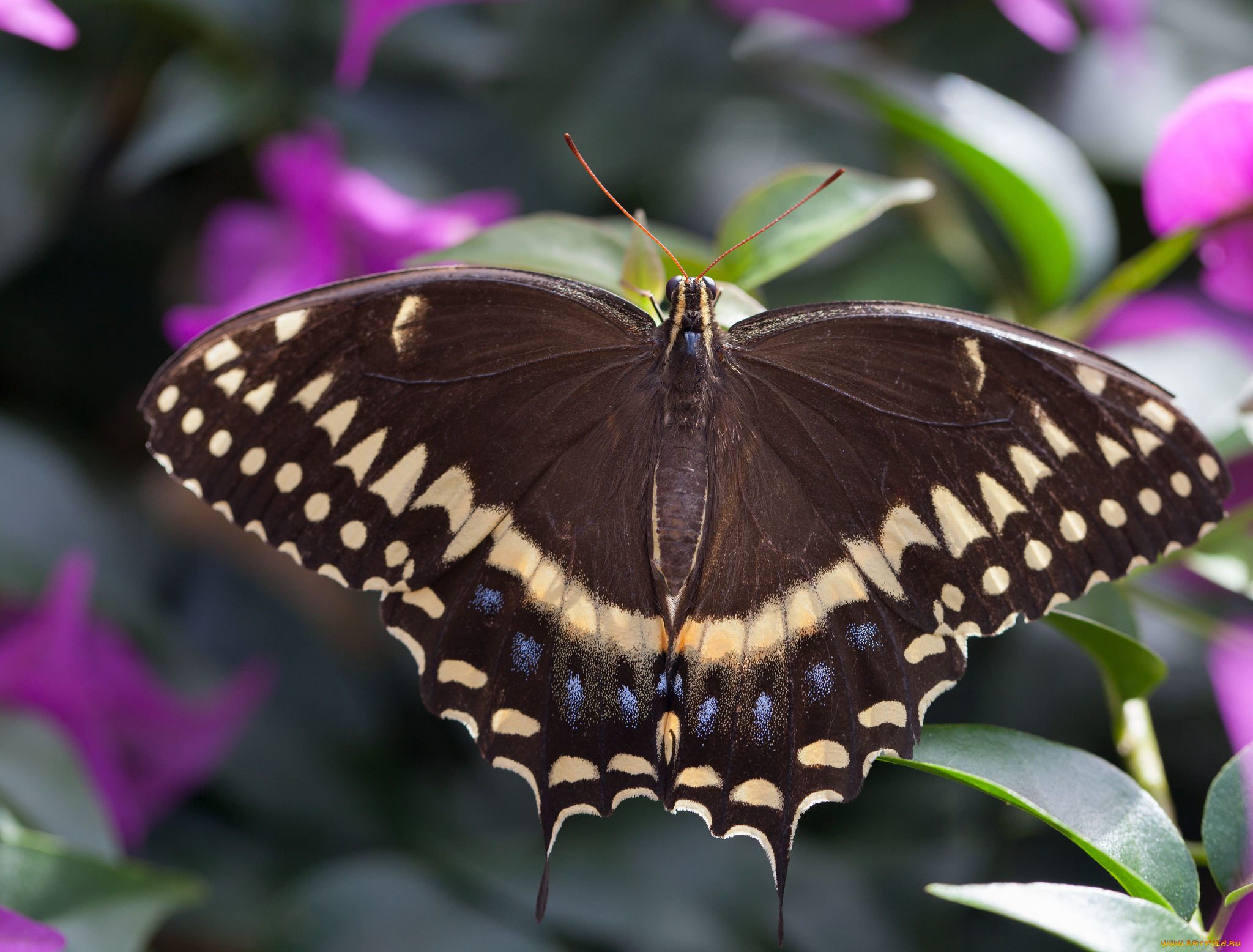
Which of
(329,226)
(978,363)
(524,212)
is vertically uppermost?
(524,212)

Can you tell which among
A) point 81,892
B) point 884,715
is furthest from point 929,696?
point 81,892

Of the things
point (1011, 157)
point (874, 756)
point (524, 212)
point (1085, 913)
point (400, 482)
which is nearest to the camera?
point (1085, 913)

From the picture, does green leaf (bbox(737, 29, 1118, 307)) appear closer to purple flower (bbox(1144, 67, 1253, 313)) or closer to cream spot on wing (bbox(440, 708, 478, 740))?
purple flower (bbox(1144, 67, 1253, 313))

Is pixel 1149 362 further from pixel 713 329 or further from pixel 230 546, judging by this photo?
pixel 230 546

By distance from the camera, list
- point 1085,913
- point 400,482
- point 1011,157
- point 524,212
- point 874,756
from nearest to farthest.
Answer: point 1085,913 → point 874,756 → point 400,482 → point 1011,157 → point 524,212

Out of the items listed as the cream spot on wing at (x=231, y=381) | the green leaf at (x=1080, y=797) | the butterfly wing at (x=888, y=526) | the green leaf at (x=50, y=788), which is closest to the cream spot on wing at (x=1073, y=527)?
the butterfly wing at (x=888, y=526)

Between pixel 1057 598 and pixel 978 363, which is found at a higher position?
pixel 978 363

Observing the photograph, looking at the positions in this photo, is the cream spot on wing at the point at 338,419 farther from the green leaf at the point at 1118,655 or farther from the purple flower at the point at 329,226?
the green leaf at the point at 1118,655

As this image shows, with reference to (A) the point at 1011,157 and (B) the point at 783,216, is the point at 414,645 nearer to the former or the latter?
(B) the point at 783,216
